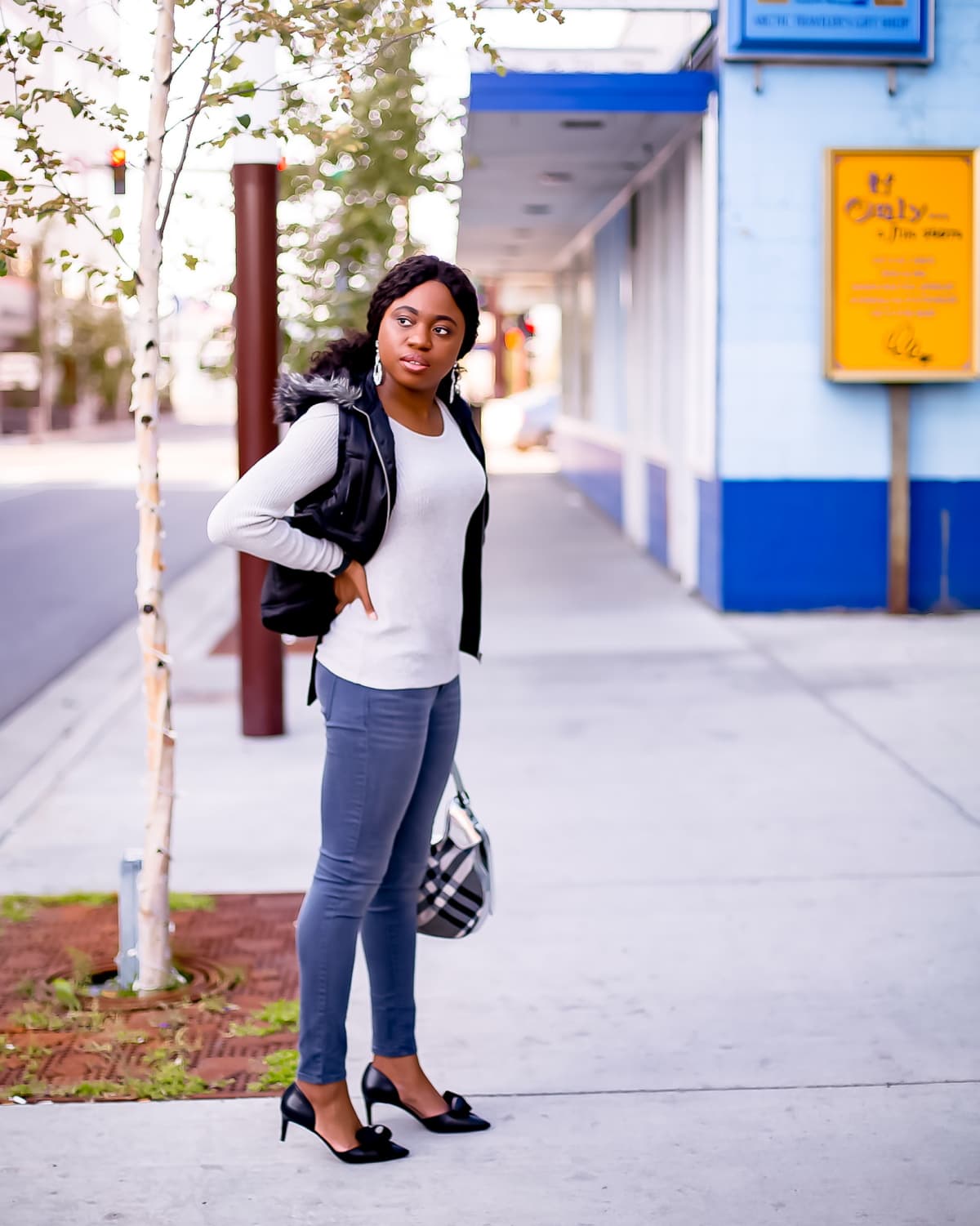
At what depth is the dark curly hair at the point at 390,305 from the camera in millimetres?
3555

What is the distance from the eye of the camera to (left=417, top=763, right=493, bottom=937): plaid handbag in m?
3.83

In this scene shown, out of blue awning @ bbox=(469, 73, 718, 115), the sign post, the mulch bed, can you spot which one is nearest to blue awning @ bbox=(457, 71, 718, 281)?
blue awning @ bbox=(469, 73, 718, 115)

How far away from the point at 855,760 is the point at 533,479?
21.5 meters

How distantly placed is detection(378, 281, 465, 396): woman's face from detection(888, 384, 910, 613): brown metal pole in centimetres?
872

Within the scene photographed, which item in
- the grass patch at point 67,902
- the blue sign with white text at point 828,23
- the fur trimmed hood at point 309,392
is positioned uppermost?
the blue sign with white text at point 828,23

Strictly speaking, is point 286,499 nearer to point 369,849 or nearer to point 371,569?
point 371,569

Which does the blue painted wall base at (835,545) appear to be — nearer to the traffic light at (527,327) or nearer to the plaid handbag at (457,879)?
the plaid handbag at (457,879)

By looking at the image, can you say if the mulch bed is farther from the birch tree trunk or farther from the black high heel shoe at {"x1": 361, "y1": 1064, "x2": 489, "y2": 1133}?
the black high heel shoe at {"x1": 361, "y1": 1064, "x2": 489, "y2": 1133}

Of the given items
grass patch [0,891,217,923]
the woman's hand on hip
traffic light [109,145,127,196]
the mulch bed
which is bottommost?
the mulch bed

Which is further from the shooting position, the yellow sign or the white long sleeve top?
the yellow sign

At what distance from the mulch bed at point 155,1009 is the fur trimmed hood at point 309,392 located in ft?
5.25

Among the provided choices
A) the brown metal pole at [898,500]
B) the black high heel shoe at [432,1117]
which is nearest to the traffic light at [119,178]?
the black high heel shoe at [432,1117]

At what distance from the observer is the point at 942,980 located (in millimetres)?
4785

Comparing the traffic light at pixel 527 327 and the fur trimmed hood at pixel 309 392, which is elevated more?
the traffic light at pixel 527 327
